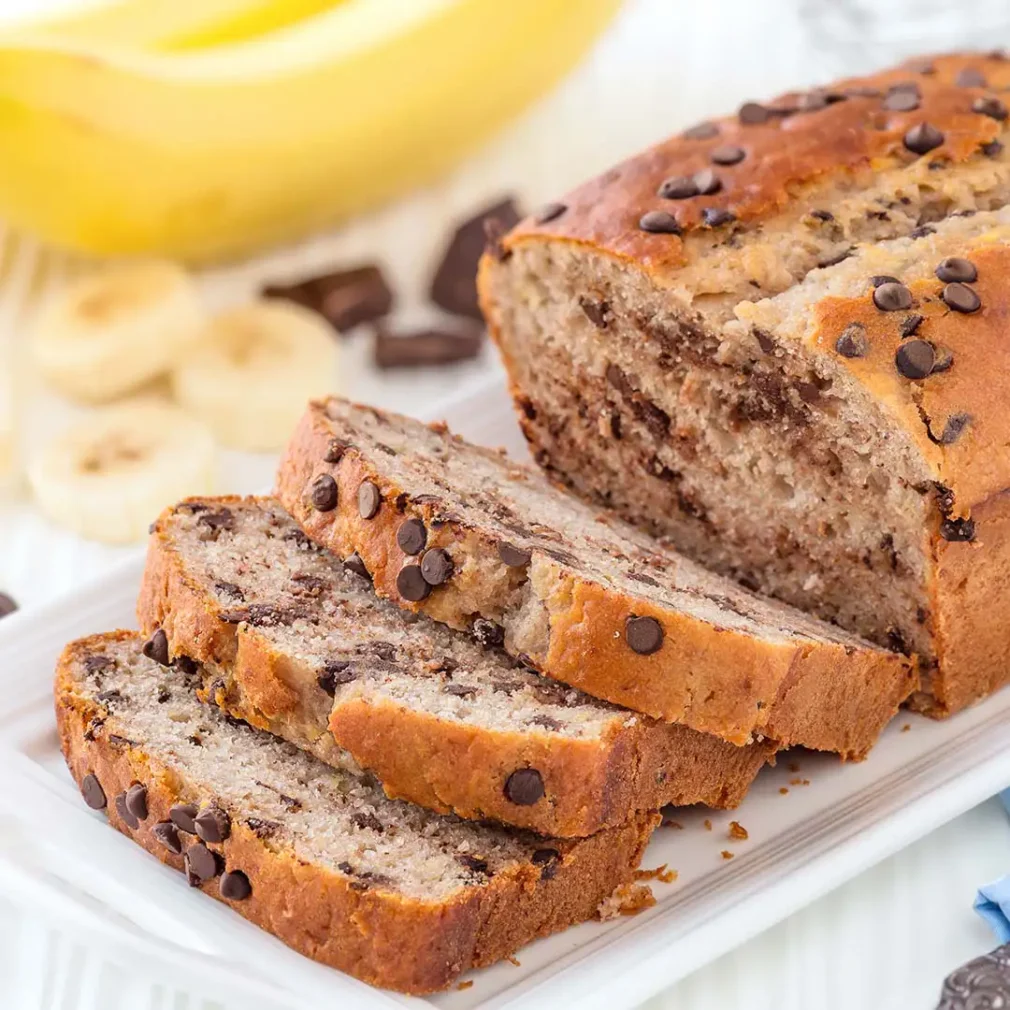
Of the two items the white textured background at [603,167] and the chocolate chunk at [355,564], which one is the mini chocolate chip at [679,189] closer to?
the chocolate chunk at [355,564]

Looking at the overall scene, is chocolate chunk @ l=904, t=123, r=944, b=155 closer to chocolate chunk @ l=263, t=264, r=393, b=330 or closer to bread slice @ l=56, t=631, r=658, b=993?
bread slice @ l=56, t=631, r=658, b=993

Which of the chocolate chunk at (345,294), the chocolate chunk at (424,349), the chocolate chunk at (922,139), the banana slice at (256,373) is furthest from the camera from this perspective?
the chocolate chunk at (345,294)

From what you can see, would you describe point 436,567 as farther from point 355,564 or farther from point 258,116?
point 258,116

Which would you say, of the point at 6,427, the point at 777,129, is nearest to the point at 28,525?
the point at 6,427

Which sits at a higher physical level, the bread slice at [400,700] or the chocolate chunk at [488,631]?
the chocolate chunk at [488,631]

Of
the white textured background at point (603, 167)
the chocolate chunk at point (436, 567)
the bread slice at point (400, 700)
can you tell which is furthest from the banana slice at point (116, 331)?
the chocolate chunk at point (436, 567)

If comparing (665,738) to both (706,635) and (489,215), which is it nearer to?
(706,635)

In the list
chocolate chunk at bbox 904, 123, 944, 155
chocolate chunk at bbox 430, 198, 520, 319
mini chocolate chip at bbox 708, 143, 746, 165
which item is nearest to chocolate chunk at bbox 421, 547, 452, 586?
mini chocolate chip at bbox 708, 143, 746, 165
